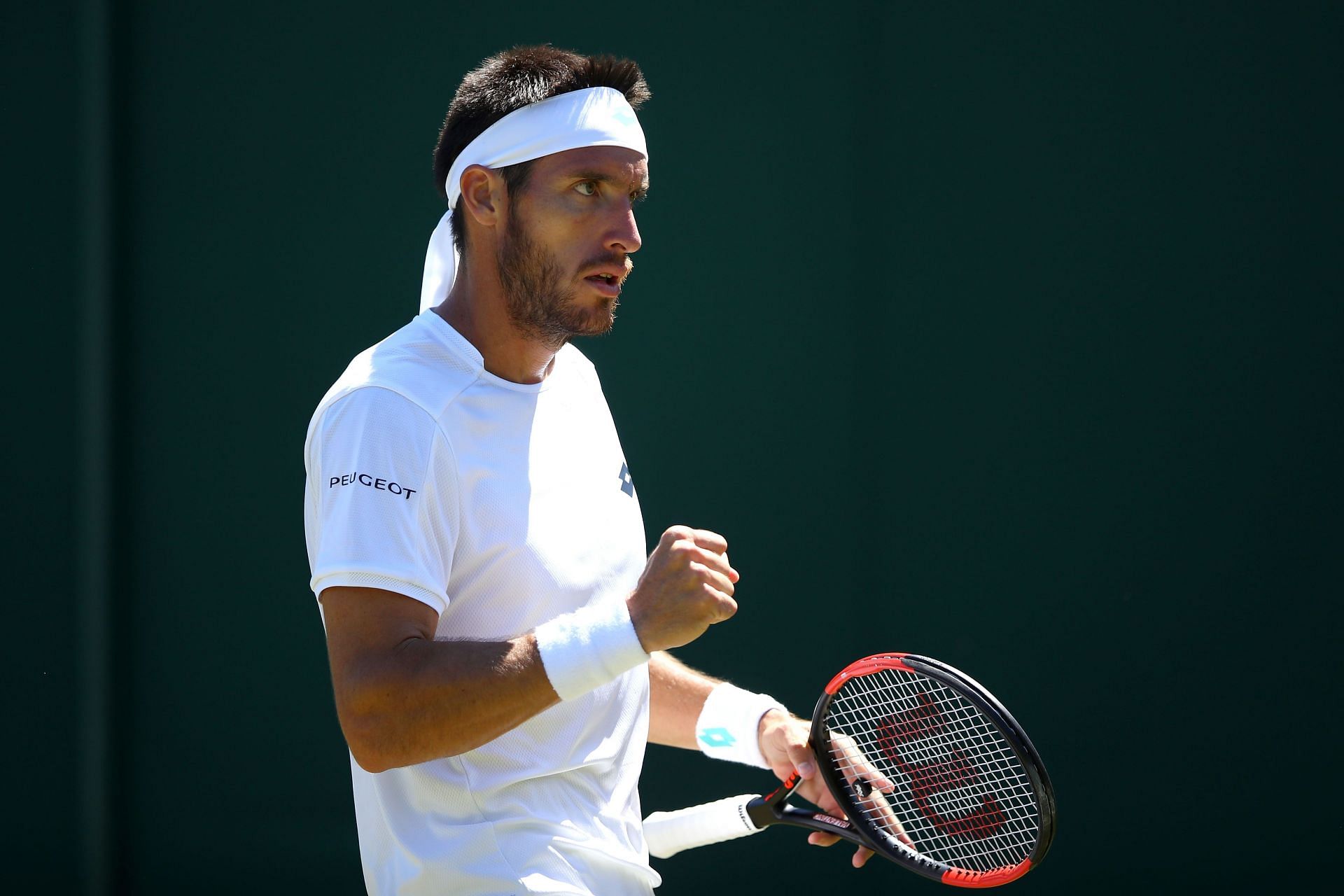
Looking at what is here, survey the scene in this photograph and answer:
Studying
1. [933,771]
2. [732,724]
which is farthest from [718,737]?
[933,771]

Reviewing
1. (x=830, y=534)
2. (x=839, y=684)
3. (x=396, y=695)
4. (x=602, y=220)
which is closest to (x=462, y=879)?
(x=396, y=695)

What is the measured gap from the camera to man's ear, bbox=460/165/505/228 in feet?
6.97

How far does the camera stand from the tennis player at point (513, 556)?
1720 millimetres

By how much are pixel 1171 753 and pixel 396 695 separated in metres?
2.83

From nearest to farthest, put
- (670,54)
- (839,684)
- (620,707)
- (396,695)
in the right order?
(396,695) < (620,707) < (839,684) < (670,54)

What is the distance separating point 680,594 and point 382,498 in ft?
1.29

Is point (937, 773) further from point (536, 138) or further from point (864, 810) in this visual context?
point (536, 138)

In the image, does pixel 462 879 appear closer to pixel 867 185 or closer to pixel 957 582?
pixel 957 582

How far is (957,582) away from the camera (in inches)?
153

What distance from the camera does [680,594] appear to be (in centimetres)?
176

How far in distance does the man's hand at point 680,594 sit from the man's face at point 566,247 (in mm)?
447

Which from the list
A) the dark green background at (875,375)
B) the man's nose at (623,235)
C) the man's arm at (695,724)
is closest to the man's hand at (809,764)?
the man's arm at (695,724)

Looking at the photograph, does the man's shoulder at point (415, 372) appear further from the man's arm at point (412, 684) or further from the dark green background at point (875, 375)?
the dark green background at point (875, 375)

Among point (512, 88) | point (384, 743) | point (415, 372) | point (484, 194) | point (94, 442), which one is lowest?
point (94, 442)
